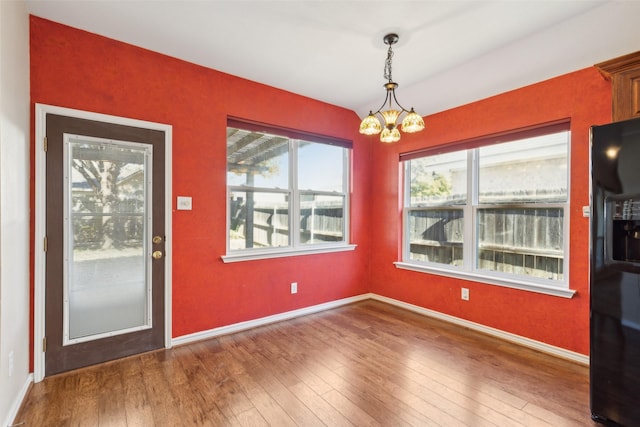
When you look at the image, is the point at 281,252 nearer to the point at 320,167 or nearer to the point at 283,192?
the point at 283,192

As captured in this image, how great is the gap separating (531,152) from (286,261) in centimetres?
281

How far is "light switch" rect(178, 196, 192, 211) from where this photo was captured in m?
2.81

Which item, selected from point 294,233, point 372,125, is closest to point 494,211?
point 372,125

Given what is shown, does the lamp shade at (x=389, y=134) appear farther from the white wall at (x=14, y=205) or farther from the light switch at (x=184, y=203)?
the white wall at (x=14, y=205)

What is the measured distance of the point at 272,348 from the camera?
2.78 metres

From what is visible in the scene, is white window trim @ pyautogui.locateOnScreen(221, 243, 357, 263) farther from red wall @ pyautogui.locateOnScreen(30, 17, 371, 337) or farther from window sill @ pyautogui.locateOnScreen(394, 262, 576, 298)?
window sill @ pyautogui.locateOnScreen(394, 262, 576, 298)

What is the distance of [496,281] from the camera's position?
3023 mm

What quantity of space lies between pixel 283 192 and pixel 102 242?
1830mm

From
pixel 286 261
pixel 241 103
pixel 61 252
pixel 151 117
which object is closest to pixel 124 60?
pixel 151 117

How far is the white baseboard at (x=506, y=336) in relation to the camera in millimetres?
2549

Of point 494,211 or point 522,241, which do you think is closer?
point 522,241

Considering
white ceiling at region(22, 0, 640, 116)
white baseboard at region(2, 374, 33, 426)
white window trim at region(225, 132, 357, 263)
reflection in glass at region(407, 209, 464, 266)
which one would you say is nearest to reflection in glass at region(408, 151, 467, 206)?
reflection in glass at region(407, 209, 464, 266)

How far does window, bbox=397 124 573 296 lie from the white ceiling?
2.18 feet

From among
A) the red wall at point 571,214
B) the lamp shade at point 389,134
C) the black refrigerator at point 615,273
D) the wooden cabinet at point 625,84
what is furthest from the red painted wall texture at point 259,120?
the lamp shade at point 389,134
